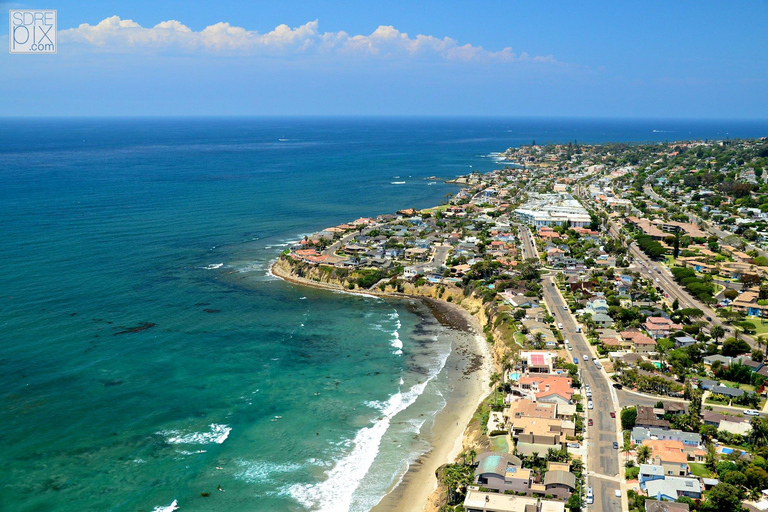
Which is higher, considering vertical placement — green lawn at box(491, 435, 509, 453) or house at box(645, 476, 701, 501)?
house at box(645, 476, 701, 501)

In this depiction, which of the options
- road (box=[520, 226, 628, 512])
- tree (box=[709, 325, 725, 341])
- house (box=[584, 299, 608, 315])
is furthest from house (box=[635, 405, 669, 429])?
house (box=[584, 299, 608, 315])

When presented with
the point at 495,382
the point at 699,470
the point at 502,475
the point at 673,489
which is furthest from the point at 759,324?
the point at 502,475

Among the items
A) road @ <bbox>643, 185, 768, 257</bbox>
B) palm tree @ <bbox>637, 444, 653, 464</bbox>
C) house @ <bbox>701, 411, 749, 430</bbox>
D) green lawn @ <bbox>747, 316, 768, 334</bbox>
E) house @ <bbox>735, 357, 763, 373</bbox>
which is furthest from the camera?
road @ <bbox>643, 185, 768, 257</bbox>

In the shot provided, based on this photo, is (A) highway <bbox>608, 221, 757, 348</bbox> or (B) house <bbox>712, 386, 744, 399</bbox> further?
(A) highway <bbox>608, 221, 757, 348</bbox>

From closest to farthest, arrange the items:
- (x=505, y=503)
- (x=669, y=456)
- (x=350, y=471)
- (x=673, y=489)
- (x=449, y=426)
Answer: (x=505, y=503) < (x=673, y=489) < (x=669, y=456) < (x=350, y=471) < (x=449, y=426)

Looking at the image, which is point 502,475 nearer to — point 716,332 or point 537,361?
point 537,361

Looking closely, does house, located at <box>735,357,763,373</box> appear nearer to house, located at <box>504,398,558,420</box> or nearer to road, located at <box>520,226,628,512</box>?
road, located at <box>520,226,628,512</box>

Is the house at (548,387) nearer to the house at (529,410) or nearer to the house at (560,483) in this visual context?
the house at (529,410)
